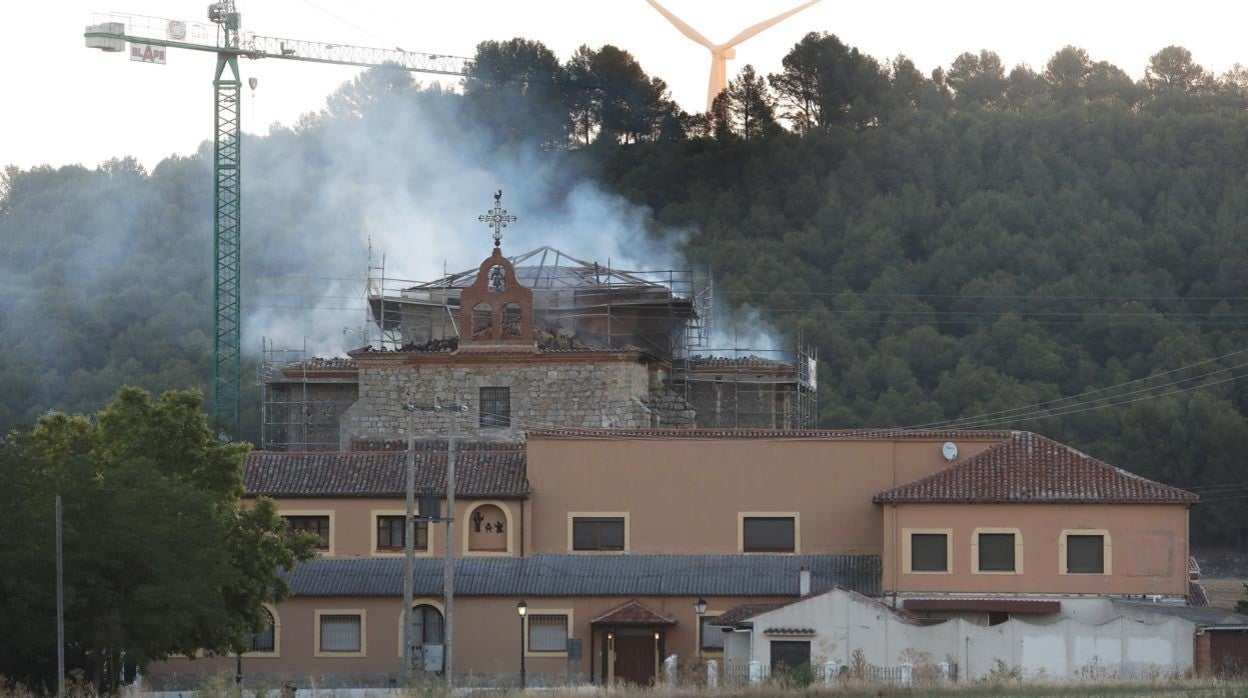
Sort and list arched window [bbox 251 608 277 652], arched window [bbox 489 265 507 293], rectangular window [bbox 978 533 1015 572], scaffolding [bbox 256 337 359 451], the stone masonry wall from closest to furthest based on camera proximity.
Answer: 1. rectangular window [bbox 978 533 1015 572]
2. arched window [bbox 251 608 277 652]
3. the stone masonry wall
4. arched window [bbox 489 265 507 293]
5. scaffolding [bbox 256 337 359 451]

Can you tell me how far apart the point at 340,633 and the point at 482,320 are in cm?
1319

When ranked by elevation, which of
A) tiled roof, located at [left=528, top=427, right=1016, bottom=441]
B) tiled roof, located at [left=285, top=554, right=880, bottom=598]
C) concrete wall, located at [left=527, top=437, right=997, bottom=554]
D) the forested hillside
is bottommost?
tiled roof, located at [left=285, top=554, right=880, bottom=598]

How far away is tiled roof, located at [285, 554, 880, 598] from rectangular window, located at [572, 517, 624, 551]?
41cm

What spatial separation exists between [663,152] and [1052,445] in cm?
6490

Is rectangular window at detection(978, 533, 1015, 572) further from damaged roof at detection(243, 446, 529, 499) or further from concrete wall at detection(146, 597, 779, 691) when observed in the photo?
damaged roof at detection(243, 446, 529, 499)

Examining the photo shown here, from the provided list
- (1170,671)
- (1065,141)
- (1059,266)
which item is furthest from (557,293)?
(1065,141)

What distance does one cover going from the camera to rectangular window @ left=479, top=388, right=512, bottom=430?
58.3 m

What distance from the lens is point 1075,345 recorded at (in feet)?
318

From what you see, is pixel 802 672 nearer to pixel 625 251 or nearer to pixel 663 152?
pixel 625 251

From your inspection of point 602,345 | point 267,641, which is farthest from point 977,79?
point 267,641

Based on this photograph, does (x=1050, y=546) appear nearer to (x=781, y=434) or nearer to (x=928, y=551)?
(x=928, y=551)

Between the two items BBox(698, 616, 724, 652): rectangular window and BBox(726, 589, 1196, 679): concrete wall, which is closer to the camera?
BBox(726, 589, 1196, 679): concrete wall

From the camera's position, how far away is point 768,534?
50844mm

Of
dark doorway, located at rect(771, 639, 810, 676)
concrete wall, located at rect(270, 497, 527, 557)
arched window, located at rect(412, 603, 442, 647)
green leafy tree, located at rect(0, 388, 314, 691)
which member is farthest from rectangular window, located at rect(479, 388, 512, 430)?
green leafy tree, located at rect(0, 388, 314, 691)
